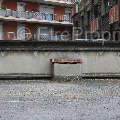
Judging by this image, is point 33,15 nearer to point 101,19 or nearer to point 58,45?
point 101,19

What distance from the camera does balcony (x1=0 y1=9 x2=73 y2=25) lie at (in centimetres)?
3266

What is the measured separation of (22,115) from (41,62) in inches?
407

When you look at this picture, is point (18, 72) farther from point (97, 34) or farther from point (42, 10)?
point (97, 34)

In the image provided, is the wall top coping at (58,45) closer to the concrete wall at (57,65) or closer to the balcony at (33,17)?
the concrete wall at (57,65)

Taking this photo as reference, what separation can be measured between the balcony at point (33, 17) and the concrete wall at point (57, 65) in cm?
1764

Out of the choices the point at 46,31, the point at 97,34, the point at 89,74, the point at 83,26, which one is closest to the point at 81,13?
the point at 83,26

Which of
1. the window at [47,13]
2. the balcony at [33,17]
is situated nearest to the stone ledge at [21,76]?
the balcony at [33,17]

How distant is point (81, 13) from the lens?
50.6m

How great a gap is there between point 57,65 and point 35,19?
2025cm

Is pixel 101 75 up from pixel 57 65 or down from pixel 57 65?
down

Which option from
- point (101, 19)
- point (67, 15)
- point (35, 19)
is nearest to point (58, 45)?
point (35, 19)

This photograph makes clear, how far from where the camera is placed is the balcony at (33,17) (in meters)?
32.7

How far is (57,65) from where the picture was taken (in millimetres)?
15141

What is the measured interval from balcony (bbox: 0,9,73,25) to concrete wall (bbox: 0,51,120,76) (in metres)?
17.6
